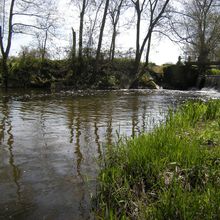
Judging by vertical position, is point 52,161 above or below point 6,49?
below

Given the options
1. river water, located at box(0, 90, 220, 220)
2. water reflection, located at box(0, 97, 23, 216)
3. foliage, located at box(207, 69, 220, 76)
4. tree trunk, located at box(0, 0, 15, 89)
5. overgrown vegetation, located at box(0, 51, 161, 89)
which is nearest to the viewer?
river water, located at box(0, 90, 220, 220)

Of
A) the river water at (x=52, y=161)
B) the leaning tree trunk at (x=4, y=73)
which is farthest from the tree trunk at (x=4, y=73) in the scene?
the river water at (x=52, y=161)

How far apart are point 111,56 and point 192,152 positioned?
95.6 feet

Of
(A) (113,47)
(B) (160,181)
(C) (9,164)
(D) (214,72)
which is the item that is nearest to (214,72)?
(D) (214,72)

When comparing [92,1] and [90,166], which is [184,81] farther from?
[90,166]

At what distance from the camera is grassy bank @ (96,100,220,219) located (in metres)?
3.49

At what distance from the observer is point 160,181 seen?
421 cm

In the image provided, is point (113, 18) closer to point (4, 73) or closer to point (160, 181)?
point (4, 73)

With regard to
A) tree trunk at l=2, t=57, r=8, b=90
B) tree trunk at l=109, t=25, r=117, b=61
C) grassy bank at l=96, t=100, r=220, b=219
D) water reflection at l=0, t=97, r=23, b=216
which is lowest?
water reflection at l=0, t=97, r=23, b=216

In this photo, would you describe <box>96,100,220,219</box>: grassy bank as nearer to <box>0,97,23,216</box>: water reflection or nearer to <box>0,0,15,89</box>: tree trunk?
<box>0,97,23,216</box>: water reflection

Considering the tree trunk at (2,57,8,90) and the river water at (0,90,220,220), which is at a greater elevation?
the tree trunk at (2,57,8,90)

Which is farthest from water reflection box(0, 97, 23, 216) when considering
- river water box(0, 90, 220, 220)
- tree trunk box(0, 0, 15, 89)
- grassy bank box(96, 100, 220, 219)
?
tree trunk box(0, 0, 15, 89)

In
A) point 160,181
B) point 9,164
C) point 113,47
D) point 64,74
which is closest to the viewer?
point 160,181

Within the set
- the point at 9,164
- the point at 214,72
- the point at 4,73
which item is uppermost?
the point at 214,72
